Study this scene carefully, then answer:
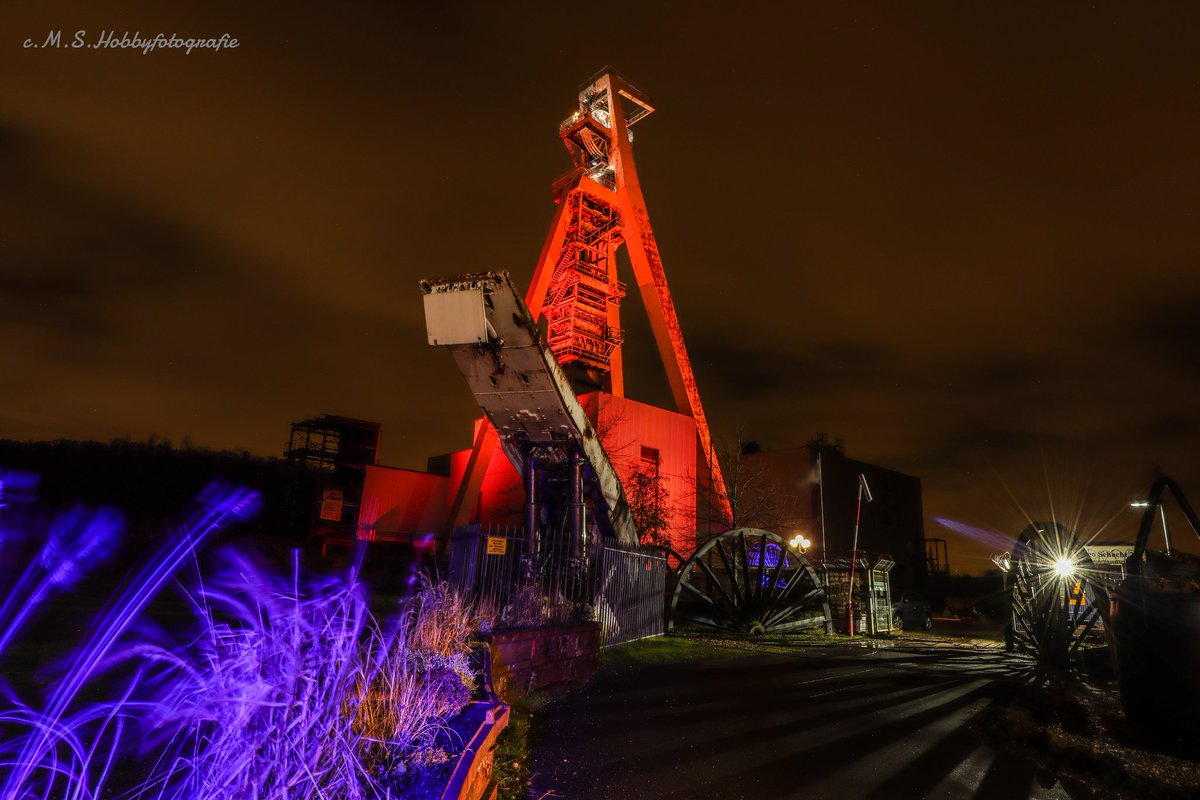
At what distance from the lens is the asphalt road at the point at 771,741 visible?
159 inches

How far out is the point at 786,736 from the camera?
5211 millimetres

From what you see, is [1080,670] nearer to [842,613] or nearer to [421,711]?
[842,613]

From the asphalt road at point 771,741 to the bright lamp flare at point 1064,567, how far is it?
2095mm

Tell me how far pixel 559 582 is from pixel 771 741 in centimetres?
416

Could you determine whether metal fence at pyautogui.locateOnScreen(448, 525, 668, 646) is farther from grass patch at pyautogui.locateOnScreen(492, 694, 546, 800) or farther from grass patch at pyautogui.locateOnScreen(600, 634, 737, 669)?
grass patch at pyautogui.locateOnScreen(492, 694, 546, 800)

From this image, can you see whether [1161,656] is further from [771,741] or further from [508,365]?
[508,365]

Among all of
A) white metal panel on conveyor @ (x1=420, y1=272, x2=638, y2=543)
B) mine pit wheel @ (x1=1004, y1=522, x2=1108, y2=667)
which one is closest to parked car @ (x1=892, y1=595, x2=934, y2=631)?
mine pit wheel @ (x1=1004, y1=522, x2=1108, y2=667)

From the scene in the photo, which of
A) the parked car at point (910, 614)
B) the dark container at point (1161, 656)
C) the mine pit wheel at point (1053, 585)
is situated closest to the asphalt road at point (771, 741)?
the dark container at point (1161, 656)

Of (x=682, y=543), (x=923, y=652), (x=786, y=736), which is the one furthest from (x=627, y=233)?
(x=786, y=736)

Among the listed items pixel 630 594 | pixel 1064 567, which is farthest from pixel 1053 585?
pixel 630 594

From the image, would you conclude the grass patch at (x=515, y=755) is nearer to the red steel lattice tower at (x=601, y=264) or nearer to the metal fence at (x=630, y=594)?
the metal fence at (x=630, y=594)

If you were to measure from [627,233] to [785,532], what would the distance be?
61.2ft

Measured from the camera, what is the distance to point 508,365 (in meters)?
9.09

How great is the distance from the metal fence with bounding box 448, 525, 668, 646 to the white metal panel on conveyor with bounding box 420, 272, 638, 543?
5.40 feet
